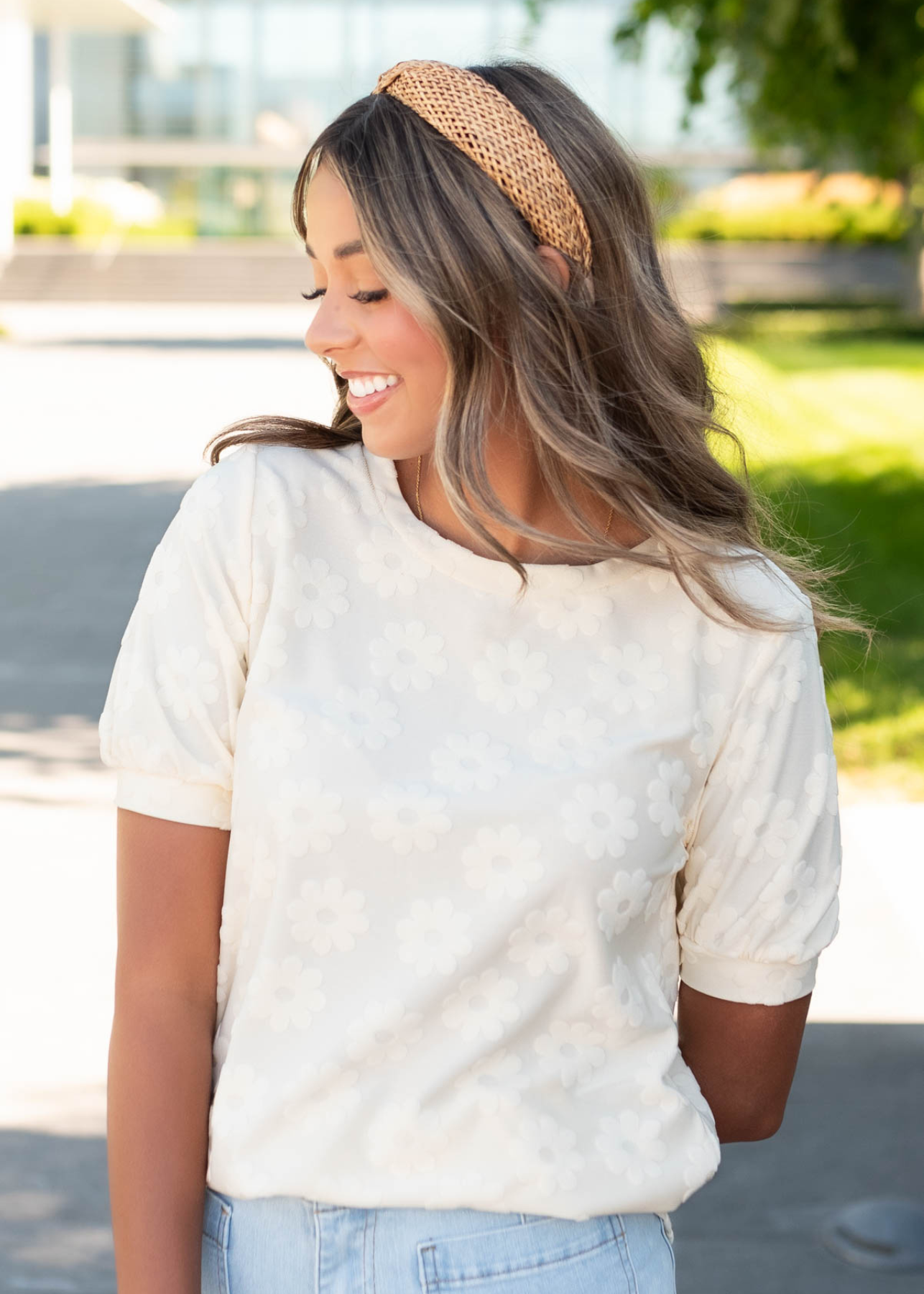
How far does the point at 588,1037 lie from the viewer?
5.06 ft

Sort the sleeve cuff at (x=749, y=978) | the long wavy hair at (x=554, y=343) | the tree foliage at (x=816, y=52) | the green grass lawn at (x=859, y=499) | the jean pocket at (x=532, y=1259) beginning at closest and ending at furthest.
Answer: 1. the jean pocket at (x=532, y=1259)
2. the long wavy hair at (x=554, y=343)
3. the sleeve cuff at (x=749, y=978)
4. the green grass lawn at (x=859, y=499)
5. the tree foliage at (x=816, y=52)

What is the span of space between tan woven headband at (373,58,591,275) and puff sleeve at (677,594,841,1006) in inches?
17.4

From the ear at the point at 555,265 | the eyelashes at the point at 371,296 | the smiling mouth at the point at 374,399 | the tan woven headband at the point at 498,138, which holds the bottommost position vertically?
the smiling mouth at the point at 374,399

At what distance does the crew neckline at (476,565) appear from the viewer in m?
1.62

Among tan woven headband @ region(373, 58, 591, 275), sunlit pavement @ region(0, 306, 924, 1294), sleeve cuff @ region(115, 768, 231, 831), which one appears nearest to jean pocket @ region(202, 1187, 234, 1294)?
sleeve cuff @ region(115, 768, 231, 831)

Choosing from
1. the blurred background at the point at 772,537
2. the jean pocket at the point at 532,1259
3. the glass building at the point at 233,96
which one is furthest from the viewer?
the glass building at the point at 233,96

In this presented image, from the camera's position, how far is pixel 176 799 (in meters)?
1.54

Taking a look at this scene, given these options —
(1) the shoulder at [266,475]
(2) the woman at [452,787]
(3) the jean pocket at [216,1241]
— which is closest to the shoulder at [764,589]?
(2) the woman at [452,787]

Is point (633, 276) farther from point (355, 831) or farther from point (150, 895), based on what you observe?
point (150, 895)

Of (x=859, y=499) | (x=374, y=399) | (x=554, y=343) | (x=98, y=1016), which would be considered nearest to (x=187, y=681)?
(x=374, y=399)

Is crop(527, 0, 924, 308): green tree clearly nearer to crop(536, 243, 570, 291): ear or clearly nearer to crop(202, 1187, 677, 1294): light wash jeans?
crop(536, 243, 570, 291): ear

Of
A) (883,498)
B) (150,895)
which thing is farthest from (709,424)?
(883,498)

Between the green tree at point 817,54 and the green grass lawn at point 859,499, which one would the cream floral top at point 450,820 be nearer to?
the green grass lawn at point 859,499

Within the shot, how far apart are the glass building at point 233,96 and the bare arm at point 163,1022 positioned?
45.5 m
